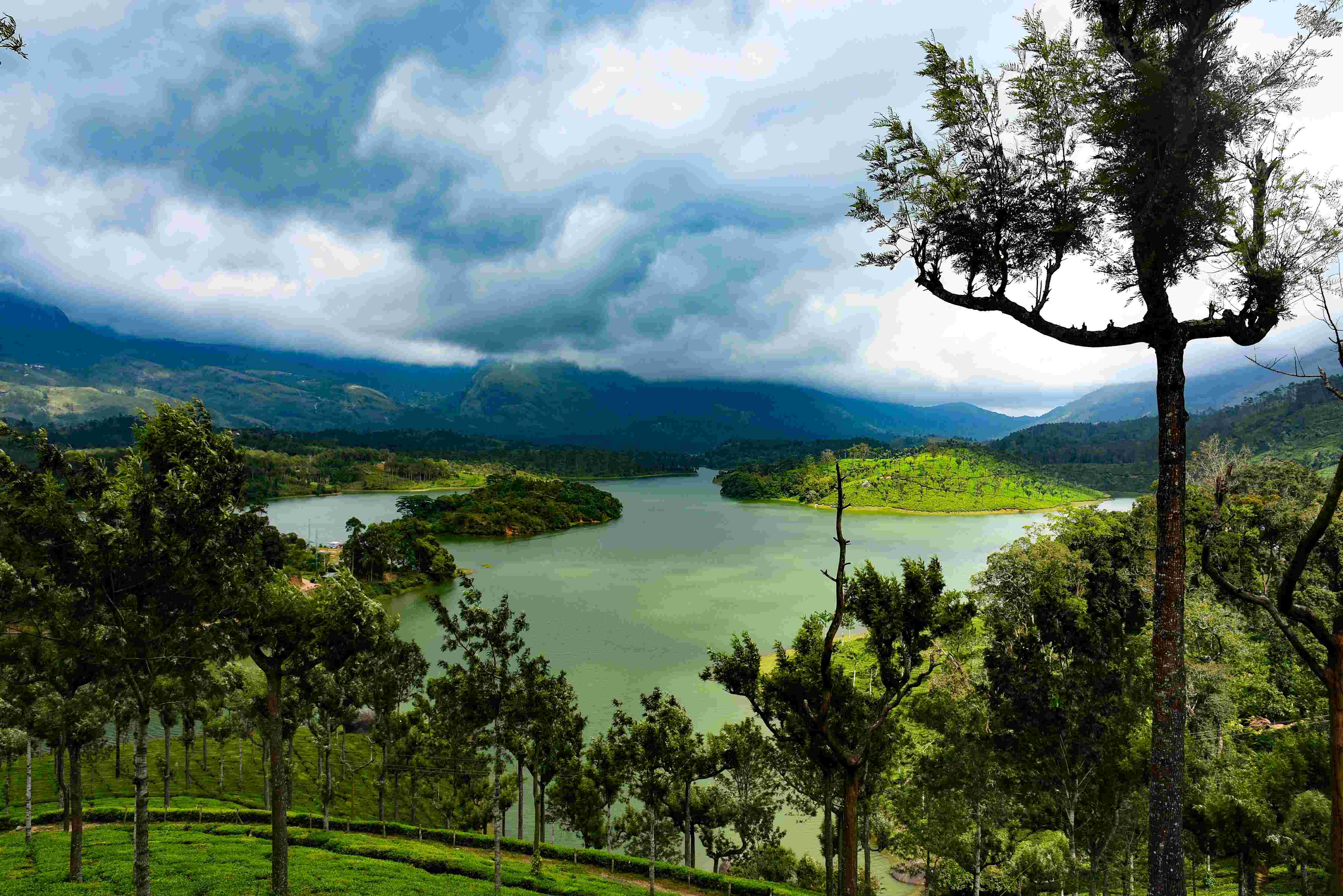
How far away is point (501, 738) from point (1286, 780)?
763 inches

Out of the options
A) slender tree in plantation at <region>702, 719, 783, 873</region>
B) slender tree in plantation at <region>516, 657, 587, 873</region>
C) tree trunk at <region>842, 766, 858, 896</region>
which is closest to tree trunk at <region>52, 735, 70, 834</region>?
slender tree in plantation at <region>516, 657, 587, 873</region>

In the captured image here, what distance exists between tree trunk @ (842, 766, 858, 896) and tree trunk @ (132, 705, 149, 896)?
10.6 metres

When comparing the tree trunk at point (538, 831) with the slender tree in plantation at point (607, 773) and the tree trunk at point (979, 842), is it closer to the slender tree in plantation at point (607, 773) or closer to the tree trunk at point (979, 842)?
the slender tree in plantation at point (607, 773)

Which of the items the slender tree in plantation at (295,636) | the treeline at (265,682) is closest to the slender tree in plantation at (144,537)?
the treeline at (265,682)

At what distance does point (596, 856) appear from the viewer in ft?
64.0

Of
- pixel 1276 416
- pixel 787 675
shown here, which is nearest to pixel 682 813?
pixel 787 675

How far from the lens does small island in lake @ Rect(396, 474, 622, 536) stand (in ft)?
303

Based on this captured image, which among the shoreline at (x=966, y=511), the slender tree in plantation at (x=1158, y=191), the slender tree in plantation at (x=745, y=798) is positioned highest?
the slender tree in plantation at (x=1158, y=191)

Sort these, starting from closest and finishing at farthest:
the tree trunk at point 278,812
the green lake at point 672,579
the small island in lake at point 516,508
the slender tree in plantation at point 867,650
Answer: the slender tree in plantation at point 867,650
the tree trunk at point 278,812
the green lake at point 672,579
the small island in lake at point 516,508

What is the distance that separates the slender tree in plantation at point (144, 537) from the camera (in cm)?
844

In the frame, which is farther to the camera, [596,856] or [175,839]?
[596,856]

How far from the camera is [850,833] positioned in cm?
1007

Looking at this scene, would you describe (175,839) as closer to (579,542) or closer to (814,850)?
(814,850)

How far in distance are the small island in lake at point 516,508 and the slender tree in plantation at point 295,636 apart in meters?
68.5
